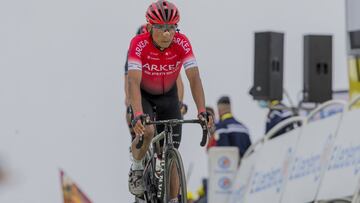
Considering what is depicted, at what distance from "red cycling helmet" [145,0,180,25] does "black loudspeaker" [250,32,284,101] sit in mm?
7934

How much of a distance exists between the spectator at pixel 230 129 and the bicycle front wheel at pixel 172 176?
249 inches

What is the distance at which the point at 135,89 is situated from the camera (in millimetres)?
10312

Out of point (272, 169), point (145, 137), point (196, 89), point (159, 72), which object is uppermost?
point (159, 72)

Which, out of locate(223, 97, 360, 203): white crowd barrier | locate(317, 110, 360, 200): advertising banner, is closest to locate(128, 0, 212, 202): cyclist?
locate(223, 97, 360, 203): white crowd barrier

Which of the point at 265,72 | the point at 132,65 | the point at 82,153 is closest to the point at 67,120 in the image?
the point at 82,153

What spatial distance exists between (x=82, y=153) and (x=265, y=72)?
298 cm

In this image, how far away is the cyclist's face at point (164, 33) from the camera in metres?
10.4

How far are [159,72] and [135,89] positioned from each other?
411 millimetres

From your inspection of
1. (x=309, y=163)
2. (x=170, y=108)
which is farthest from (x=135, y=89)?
(x=309, y=163)

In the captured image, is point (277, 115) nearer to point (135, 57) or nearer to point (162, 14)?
point (135, 57)

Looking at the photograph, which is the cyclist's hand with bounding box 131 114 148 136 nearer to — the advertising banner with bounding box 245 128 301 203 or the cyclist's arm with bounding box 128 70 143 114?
the cyclist's arm with bounding box 128 70 143 114

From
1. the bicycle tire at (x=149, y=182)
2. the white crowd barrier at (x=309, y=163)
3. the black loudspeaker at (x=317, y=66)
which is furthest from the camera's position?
the black loudspeaker at (x=317, y=66)

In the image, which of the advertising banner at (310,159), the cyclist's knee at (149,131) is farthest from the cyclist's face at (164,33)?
the advertising banner at (310,159)

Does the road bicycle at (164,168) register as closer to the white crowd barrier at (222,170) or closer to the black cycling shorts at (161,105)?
the black cycling shorts at (161,105)
